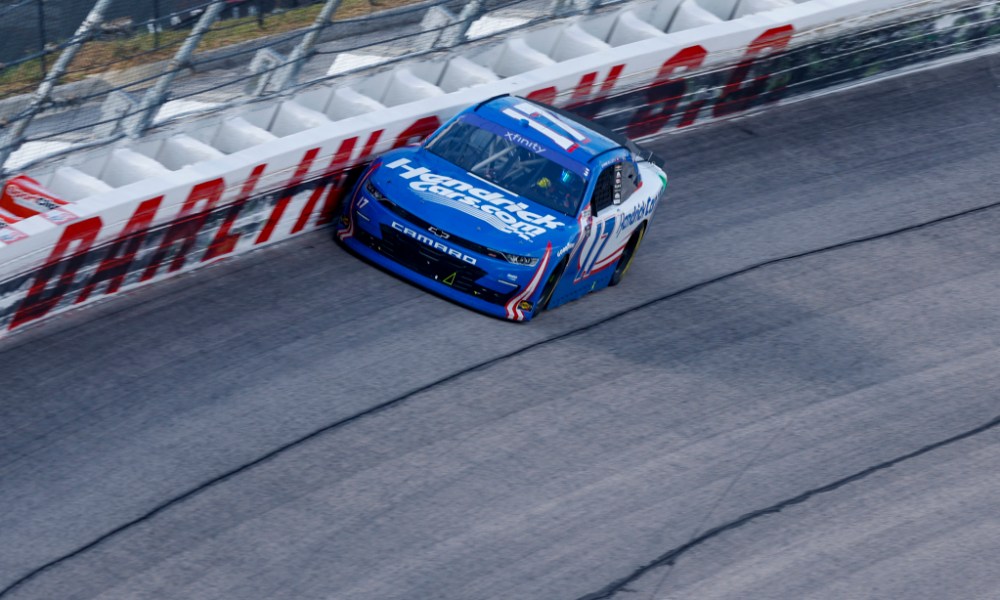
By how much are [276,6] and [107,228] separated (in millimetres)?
3015

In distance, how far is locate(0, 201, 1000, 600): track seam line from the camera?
8180 millimetres

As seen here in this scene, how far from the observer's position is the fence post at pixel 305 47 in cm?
1270

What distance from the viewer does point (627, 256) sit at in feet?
40.4

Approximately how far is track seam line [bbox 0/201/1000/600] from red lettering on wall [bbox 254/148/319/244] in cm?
233

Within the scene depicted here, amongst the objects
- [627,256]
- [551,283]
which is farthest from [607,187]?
[551,283]

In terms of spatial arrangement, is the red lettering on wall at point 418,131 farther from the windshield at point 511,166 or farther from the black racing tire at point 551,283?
the black racing tire at point 551,283

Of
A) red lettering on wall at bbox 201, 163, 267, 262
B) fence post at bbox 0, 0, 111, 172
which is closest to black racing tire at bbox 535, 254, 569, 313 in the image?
Result: red lettering on wall at bbox 201, 163, 267, 262

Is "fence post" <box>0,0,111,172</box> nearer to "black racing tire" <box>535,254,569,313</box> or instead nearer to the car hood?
the car hood

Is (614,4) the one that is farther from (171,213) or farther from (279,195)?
(171,213)

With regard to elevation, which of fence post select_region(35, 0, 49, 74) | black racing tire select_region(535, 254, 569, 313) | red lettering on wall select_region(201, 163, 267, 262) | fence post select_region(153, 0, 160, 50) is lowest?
black racing tire select_region(535, 254, 569, 313)

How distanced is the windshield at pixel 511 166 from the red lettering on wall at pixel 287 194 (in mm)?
1036

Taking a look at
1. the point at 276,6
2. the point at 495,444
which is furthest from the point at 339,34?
the point at 495,444

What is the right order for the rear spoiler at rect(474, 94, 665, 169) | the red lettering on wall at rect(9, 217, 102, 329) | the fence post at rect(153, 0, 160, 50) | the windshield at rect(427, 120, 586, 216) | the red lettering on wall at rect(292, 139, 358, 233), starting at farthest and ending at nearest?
the rear spoiler at rect(474, 94, 665, 169), the red lettering on wall at rect(292, 139, 358, 233), the windshield at rect(427, 120, 586, 216), the fence post at rect(153, 0, 160, 50), the red lettering on wall at rect(9, 217, 102, 329)

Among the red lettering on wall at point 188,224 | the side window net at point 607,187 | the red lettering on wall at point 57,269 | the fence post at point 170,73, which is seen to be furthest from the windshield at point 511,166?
the red lettering on wall at point 57,269
